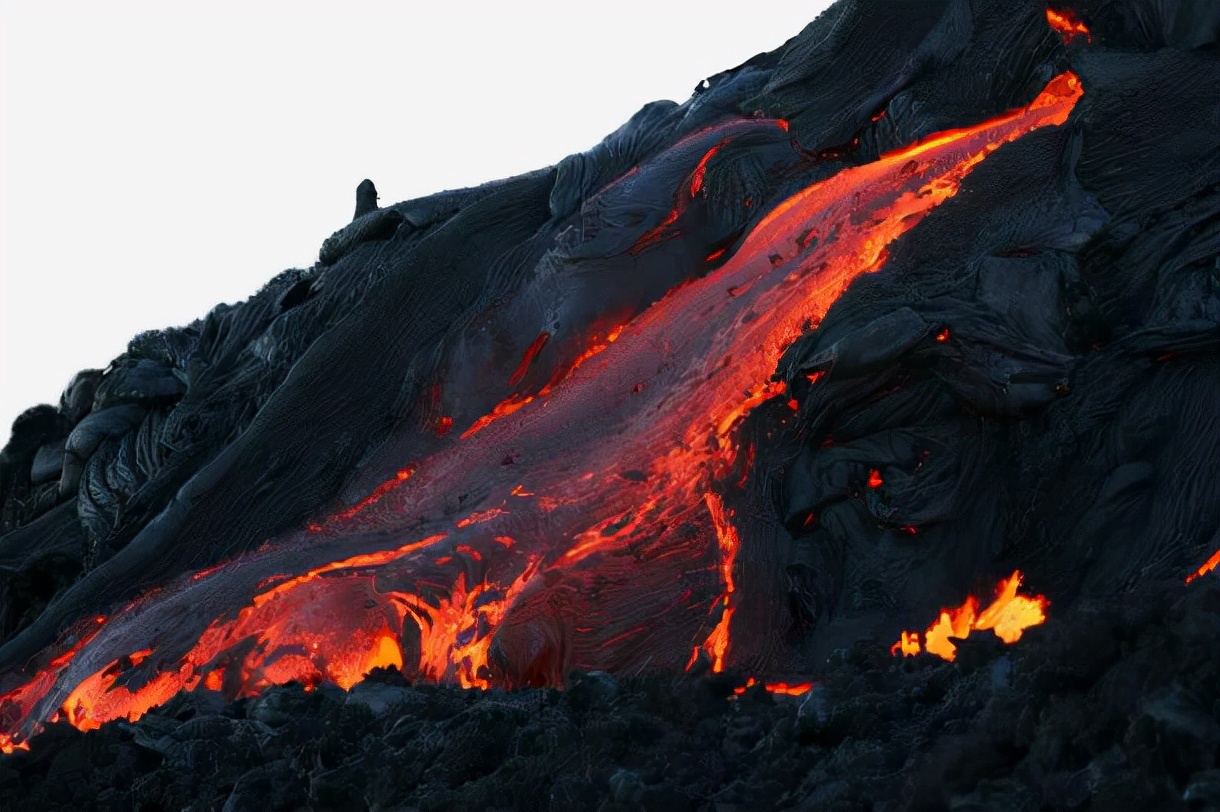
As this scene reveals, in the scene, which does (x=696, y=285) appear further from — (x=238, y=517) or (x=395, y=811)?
(x=395, y=811)

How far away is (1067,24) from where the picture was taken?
318 inches

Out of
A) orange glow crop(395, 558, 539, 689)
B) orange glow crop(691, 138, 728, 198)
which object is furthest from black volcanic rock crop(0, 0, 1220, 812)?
orange glow crop(395, 558, 539, 689)

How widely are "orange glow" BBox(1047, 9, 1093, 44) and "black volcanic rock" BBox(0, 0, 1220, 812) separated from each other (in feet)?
0.13

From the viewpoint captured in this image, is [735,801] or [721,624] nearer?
[735,801]

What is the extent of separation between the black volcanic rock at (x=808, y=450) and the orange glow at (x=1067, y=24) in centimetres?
4

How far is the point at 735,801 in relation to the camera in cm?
511

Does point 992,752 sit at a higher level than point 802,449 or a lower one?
lower

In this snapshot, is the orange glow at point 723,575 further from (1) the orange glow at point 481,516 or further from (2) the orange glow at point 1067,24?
(2) the orange glow at point 1067,24

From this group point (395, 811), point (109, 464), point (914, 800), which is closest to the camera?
point (914, 800)

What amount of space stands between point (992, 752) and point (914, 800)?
29 centimetres

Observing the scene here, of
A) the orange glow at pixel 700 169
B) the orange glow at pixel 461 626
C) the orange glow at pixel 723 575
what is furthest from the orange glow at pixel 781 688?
the orange glow at pixel 700 169

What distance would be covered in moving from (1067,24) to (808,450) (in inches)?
94.9

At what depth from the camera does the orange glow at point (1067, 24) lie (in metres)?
8.04

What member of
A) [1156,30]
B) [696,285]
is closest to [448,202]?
[696,285]
